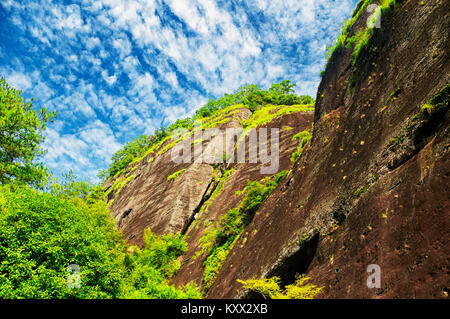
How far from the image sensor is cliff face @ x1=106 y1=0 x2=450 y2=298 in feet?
13.3

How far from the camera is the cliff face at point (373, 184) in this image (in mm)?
4059

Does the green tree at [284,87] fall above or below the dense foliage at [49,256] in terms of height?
above

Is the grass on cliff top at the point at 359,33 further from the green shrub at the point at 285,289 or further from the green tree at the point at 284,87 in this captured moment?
the green tree at the point at 284,87

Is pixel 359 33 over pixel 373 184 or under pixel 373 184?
over

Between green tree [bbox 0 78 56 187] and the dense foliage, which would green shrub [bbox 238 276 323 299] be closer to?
the dense foliage

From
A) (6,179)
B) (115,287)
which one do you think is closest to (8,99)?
(6,179)

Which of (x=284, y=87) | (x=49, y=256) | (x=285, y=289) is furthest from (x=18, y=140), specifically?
(x=284, y=87)

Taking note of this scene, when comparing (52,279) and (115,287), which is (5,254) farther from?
(115,287)

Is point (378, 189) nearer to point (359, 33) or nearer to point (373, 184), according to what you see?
point (373, 184)

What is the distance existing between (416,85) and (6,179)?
19906 millimetres

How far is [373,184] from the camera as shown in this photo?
5.86m
